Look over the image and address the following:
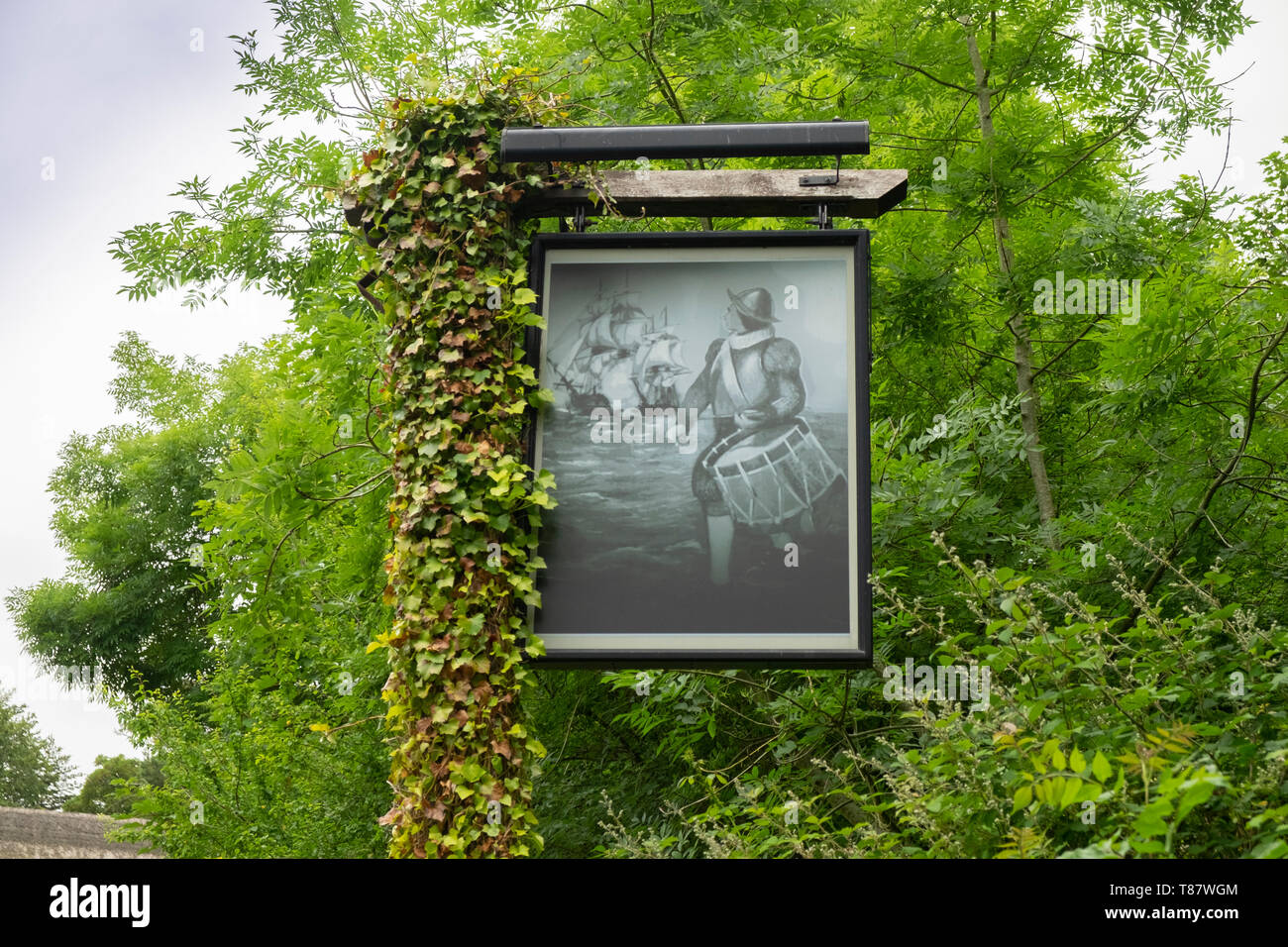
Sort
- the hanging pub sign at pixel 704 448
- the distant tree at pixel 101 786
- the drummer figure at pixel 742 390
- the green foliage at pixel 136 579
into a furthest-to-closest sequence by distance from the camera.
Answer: the distant tree at pixel 101 786, the green foliage at pixel 136 579, the drummer figure at pixel 742 390, the hanging pub sign at pixel 704 448

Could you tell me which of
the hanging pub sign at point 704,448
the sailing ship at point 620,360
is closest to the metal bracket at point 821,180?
the hanging pub sign at point 704,448

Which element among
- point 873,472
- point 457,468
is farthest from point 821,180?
point 873,472

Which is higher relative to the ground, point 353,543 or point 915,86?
point 915,86

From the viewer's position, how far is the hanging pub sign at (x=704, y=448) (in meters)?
3.77

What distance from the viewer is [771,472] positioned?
386 centimetres

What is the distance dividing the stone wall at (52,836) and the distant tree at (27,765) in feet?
69.2

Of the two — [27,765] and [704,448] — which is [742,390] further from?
[27,765]

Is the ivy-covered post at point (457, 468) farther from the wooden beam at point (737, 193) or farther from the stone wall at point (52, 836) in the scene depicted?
the stone wall at point (52, 836)

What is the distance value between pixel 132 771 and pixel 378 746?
113 ft

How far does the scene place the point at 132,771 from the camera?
127 feet

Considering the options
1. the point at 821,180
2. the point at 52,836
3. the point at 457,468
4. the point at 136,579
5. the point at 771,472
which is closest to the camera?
the point at 771,472

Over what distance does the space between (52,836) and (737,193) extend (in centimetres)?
1987
